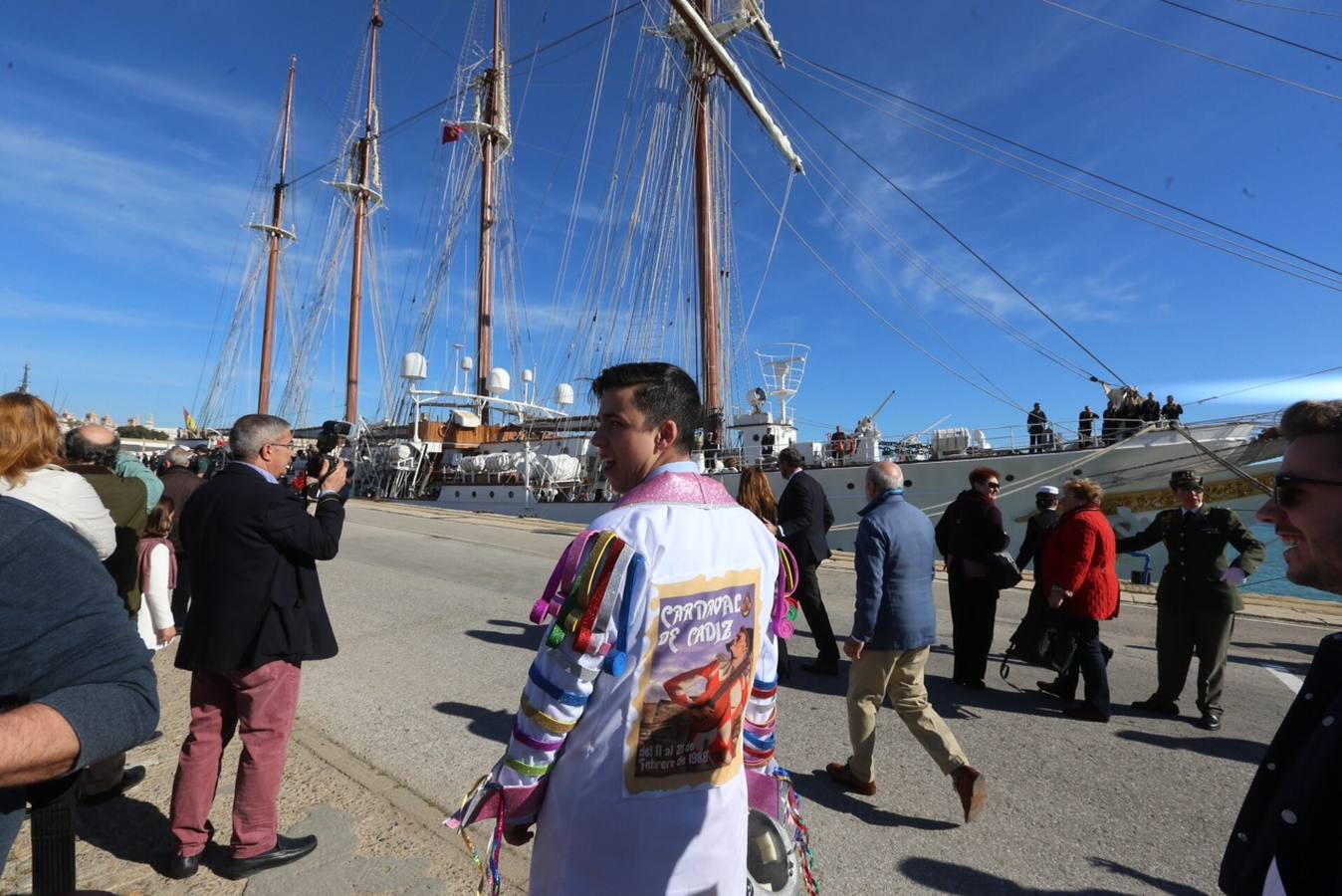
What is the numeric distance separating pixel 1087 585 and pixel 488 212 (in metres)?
40.1

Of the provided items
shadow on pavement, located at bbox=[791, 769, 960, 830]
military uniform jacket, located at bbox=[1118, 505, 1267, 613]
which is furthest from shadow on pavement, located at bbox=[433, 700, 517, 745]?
military uniform jacket, located at bbox=[1118, 505, 1267, 613]

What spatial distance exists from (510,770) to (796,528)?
458cm

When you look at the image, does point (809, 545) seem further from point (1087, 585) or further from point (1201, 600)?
point (1201, 600)

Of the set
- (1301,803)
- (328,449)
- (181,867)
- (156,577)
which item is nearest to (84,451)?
(156,577)

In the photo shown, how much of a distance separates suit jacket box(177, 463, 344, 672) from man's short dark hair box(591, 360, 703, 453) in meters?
1.64

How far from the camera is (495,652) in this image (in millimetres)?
6102

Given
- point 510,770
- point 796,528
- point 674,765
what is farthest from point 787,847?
point 796,528

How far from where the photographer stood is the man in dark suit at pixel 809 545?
5715 mm

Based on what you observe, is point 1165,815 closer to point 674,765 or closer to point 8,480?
point 674,765

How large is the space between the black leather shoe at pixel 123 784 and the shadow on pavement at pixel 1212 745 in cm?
617

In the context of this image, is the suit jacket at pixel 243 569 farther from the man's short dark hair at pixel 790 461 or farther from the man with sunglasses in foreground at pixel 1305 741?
the man's short dark hair at pixel 790 461

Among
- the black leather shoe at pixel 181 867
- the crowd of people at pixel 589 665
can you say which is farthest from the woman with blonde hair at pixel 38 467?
the black leather shoe at pixel 181 867

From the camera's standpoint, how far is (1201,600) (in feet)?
15.8

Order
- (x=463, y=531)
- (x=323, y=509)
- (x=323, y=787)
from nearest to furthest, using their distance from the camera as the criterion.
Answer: (x=323, y=509)
(x=323, y=787)
(x=463, y=531)
